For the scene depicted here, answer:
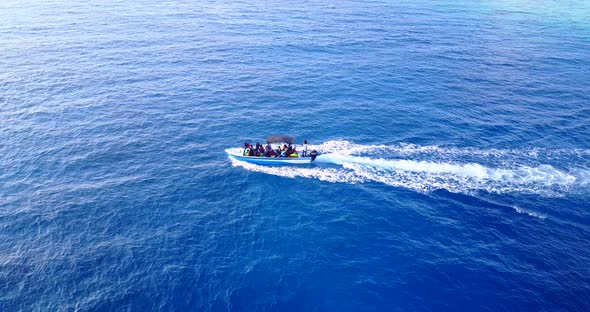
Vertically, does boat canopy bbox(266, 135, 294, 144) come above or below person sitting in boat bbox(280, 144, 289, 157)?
above

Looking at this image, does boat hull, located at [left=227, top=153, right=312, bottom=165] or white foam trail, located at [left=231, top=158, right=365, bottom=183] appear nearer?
white foam trail, located at [left=231, top=158, right=365, bottom=183]

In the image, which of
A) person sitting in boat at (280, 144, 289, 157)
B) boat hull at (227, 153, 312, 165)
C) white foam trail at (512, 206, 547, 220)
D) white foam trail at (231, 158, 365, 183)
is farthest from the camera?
person sitting in boat at (280, 144, 289, 157)

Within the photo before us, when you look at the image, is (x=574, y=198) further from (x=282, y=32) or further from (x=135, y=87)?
(x=282, y=32)

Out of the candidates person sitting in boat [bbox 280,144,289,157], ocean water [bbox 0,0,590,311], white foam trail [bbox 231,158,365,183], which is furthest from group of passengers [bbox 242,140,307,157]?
ocean water [bbox 0,0,590,311]

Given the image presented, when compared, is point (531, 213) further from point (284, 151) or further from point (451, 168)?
point (284, 151)

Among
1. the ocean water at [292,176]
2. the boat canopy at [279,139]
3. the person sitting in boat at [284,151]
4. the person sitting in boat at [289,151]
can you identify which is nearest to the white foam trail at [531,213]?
the ocean water at [292,176]

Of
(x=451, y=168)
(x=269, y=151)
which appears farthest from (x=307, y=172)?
(x=451, y=168)

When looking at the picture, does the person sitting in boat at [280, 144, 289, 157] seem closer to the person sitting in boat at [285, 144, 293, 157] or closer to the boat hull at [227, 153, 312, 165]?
the person sitting in boat at [285, 144, 293, 157]
